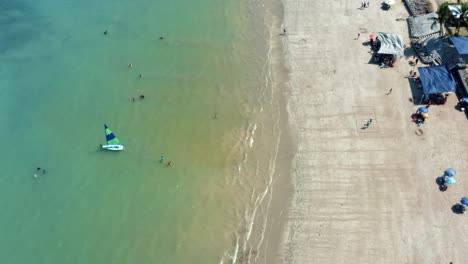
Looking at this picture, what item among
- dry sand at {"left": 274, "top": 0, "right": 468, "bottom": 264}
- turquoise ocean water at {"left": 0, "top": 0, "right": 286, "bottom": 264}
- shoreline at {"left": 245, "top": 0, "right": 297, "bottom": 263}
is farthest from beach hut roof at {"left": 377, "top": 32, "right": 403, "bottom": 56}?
turquoise ocean water at {"left": 0, "top": 0, "right": 286, "bottom": 264}

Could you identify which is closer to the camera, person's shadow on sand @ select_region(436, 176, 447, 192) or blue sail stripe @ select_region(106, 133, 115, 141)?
person's shadow on sand @ select_region(436, 176, 447, 192)

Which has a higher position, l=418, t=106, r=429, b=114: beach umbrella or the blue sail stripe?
l=418, t=106, r=429, b=114: beach umbrella

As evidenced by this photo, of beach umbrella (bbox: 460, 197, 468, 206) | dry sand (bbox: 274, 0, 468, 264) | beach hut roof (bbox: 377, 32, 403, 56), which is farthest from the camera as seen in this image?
beach hut roof (bbox: 377, 32, 403, 56)

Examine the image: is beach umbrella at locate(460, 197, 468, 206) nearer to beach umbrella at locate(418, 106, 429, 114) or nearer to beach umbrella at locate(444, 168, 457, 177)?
beach umbrella at locate(444, 168, 457, 177)

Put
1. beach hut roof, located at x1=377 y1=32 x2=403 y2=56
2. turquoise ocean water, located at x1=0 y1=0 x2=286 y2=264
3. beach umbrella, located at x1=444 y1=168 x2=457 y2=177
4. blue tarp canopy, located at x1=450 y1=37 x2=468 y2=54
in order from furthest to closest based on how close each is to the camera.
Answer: beach hut roof, located at x1=377 y1=32 x2=403 y2=56 < blue tarp canopy, located at x1=450 y1=37 x2=468 y2=54 < beach umbrella, located at x1=444 y1=168 x2=457 y2=177 < turquoise ocean water, located at x1=0 y1=0 x2=286 y2=264

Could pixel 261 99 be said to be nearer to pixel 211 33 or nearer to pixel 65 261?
pixel 211 33

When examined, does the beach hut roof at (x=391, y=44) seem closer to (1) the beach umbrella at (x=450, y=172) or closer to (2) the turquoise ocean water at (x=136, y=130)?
(2) the turquoise ocean water at (x=136, y=130)
